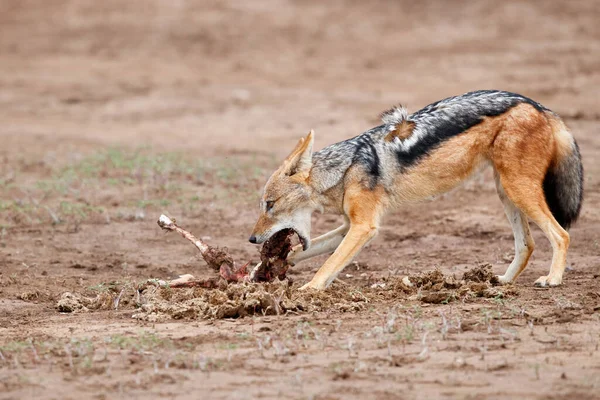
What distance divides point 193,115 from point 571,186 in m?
8.46

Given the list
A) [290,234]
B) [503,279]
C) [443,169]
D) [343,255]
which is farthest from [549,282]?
[290,234]

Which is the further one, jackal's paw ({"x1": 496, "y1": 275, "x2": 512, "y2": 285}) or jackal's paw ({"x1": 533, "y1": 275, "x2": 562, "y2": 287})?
jackal's paw ({"x1": 496, "y1": 275, "x2": 512, "y2": 285})

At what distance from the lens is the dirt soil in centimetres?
495

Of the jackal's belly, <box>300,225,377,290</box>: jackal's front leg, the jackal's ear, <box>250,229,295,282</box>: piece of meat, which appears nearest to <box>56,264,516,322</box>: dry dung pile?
<box>300,225,377,290</box>: jackal's front leg

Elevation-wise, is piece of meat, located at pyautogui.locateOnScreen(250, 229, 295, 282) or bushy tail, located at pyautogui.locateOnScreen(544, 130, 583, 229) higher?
bushy tail, located at pyautogui.locateOnScreen(544, 130, 583, 229)

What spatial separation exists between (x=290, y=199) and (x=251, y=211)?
8.69ft

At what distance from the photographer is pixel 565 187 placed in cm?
725

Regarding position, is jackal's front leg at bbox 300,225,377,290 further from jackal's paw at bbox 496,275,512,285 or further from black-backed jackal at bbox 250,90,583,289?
jackal's paw at bbox 496,275,512,285

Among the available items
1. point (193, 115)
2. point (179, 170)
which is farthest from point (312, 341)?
point (193, 115)

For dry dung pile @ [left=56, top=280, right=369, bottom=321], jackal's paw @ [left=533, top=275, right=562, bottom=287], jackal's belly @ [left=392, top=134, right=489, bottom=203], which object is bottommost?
jackal's paw @ [left=533, top=275, right=562, bottom=287]

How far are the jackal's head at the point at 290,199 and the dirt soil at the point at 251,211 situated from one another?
1.98 feet

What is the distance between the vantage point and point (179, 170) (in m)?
11.1

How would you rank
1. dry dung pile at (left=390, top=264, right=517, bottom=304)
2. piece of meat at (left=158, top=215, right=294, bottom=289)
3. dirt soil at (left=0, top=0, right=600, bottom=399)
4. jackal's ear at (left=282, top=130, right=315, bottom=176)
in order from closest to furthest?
dirt soil at (left=0, top=0, right=600, bottom=399) → dry dung pile at (left=390, top=264, right=517, bottom=304) → piece of meat at (left=158, top=215, right=294, bottom=289) → jackal's ear at (left=282, top=130, right=315, bottom=176)

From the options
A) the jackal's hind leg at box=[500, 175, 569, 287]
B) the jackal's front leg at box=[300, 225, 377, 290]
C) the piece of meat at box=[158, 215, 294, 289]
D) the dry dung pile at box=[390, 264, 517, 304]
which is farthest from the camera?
the jackal's hind leg at box=[500, 175, 569, 287]
